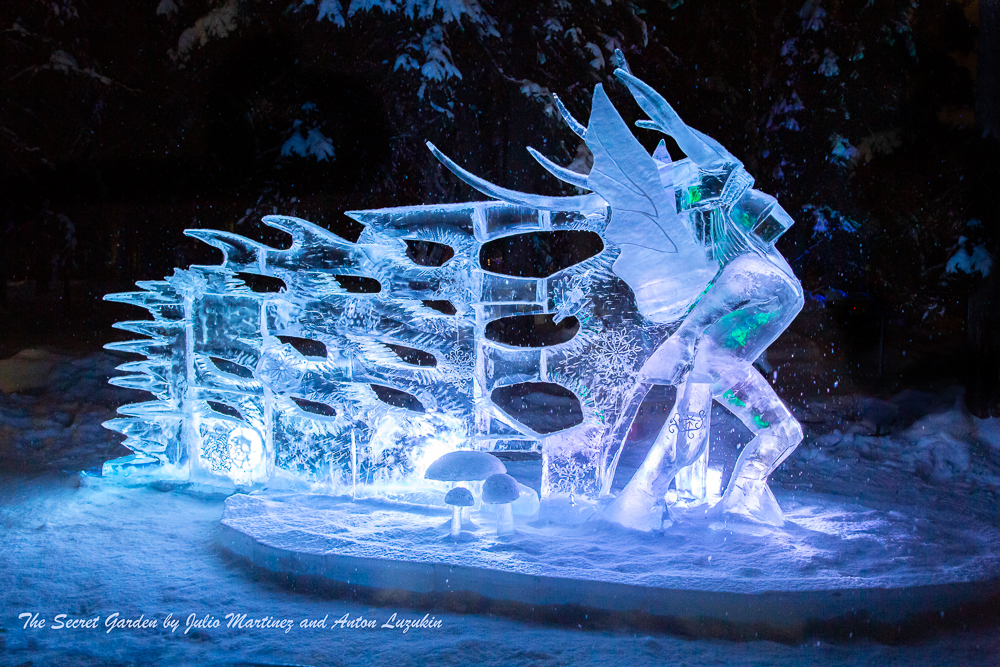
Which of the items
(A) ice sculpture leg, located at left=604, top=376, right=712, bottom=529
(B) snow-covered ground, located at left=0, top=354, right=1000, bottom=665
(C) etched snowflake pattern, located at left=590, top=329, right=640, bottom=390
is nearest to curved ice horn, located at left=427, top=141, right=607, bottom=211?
(C) etched snowflake pattern, located at left=590, top=329, right=640, bottom=390

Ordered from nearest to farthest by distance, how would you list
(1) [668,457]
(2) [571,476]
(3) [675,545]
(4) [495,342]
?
(3) [675,545] < (1) [668,457] < (2) [571,476] < (4) [495,342]

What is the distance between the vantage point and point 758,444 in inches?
206

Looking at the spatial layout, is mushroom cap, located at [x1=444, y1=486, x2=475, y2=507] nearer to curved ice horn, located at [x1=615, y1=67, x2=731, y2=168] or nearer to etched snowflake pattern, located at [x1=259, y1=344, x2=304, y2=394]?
etched snowflake pattern, located at [x1=259, y1=344, x2=304, y2=394]

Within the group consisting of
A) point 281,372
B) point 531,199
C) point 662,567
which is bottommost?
point 662,567

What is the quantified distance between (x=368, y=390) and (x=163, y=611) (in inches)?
89.5

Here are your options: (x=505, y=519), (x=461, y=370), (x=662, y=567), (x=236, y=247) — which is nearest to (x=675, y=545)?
(x=662, y=567)

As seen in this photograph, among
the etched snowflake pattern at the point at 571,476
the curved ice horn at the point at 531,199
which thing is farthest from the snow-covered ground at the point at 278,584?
the curved ice horn at the point at 531,199

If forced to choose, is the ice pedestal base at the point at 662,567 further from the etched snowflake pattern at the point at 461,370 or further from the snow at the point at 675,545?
the etched snowflake pattern at the point at 461,370

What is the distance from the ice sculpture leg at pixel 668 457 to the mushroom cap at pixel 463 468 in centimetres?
88

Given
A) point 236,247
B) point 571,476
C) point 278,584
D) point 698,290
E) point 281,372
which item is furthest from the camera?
point 236,247

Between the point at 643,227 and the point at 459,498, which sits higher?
the point at 643,227

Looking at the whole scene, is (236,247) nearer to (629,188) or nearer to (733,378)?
(629,188)

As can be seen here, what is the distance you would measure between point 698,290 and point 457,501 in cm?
222

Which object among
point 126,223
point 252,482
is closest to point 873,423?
point 252,482
